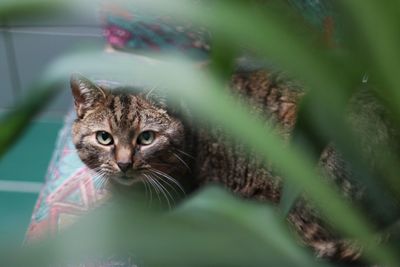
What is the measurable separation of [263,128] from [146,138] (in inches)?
30.3

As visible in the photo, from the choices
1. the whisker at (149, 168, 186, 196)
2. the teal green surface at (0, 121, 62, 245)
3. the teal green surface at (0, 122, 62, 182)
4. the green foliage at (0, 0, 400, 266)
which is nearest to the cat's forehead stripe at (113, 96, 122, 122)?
the whisker at (149, 168, 186, 196)

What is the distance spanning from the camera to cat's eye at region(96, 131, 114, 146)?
99cm

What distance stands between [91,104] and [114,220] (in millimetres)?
750

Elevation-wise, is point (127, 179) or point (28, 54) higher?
point (28, 54)

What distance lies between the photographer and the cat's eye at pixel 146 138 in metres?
0.99

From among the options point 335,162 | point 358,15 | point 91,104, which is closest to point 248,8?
point 358,15

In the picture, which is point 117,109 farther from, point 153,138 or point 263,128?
point 263,128

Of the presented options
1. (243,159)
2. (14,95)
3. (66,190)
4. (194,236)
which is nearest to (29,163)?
(14,95)

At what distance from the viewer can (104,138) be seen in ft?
3.27

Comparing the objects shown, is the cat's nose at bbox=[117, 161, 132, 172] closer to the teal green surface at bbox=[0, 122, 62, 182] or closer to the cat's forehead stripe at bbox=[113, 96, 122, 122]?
the cat's forehead stripe at bbox=[113, 96, 122, 122]

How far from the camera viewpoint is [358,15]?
0.21 m

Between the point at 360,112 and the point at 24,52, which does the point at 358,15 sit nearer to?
the point at 360,112

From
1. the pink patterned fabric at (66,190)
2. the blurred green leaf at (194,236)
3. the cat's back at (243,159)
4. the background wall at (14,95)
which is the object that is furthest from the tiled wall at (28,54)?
the blurred green leaf at (194,236)

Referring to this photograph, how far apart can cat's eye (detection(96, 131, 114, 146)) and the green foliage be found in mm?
717
